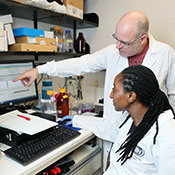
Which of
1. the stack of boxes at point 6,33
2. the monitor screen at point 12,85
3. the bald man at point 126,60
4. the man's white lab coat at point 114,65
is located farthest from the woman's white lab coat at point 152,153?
the stack of boxes at point 6,33

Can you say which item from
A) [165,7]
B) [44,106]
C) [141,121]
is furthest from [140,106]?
[165,7]

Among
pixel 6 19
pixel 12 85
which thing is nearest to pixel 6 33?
pixel 6 19

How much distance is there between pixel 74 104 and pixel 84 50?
2.24 ft

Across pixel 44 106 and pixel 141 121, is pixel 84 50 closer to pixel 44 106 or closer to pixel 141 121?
pixel 44 106

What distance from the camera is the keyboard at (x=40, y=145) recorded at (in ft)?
2.92

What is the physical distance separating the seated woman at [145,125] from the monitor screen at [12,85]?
34.2 inches

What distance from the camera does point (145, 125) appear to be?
854mm

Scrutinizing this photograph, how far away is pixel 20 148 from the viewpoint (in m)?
0.96

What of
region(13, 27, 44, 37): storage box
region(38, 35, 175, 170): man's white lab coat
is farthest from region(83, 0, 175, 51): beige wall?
region(13, 27, 44, 37): storage box

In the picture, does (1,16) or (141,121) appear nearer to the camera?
(141,121)

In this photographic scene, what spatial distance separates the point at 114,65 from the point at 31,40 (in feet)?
2.21

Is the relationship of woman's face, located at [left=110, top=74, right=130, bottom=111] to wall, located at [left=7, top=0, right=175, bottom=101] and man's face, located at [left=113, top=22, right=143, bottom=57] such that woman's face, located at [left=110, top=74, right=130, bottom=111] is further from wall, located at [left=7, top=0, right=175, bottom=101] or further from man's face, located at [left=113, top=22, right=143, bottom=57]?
wall, located at [left=7, top=0, right=175, bottom=101]

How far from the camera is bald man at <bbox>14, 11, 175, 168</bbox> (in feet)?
3.97

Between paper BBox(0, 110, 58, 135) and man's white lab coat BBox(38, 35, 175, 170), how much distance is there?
391 mm
